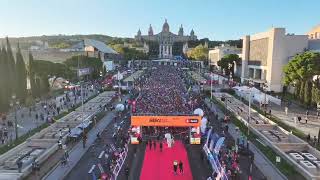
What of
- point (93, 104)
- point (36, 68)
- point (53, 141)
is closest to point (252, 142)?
point (53, 141)

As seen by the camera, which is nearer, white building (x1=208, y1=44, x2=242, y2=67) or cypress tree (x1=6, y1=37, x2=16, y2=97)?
cypress tree (x1=6, y1=37, x2=16, y2=97)

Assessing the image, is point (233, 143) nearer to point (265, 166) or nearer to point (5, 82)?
point (265, 166)

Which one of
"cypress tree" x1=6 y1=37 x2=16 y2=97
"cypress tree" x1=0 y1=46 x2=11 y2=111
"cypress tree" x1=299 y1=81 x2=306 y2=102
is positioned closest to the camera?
"cypress tree" x1=0 y1=46 x2=11 y2=111

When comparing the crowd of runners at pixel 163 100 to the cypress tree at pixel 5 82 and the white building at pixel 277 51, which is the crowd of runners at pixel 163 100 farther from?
the white building at pixel 277 51

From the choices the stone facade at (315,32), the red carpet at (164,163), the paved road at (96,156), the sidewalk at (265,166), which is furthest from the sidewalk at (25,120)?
the stone facade at (315,32)

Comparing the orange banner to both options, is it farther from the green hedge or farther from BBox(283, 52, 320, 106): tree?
BBox(283, 52, 320, 106): tree

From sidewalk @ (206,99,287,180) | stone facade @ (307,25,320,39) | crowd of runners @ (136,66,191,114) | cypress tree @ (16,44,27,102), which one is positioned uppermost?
stone facade @ (307,25,320,39)

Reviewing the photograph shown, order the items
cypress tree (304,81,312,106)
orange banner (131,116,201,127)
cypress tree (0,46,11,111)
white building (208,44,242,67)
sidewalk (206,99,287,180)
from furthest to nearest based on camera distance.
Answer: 1. white building (208,44,242,67)
2. cypress tree (304,81,312,106)
3. cypress tree (0,46,11,111)
4. orange banner (131,116,201,127)
5. sidewalk (206,99,287,180)

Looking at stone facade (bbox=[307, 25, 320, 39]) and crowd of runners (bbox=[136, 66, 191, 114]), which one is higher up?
stone facade (bbox=[307, 25, 320, 39])

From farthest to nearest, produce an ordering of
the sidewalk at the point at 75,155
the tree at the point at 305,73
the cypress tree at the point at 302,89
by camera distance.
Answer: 1. the cypress tree at the point at 302,89
2. the tree at the point at 305,73
3. the sidewalk at the point at 75,155

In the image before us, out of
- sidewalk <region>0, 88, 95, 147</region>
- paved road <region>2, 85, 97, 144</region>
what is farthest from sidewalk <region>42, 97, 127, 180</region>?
paved road <region>2, 85, 97, 144</region>

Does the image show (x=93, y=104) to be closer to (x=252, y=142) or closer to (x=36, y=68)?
(x=36, y=68)
